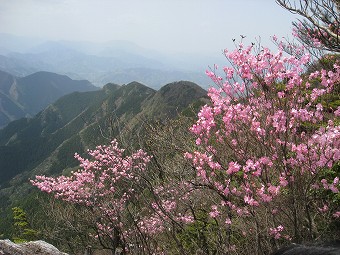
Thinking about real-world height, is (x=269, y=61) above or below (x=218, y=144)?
above

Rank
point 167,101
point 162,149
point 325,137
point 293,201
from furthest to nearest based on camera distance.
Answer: point 167,101
point 162,149
point 293,201
point 325,137

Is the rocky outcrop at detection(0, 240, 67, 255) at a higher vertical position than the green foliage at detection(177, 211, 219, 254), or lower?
higher

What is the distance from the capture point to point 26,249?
6.44m

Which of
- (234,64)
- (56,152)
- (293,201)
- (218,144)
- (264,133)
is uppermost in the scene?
(234,64)

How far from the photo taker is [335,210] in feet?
23.4

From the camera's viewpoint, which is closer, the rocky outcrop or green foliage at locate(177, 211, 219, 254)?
the rocky outcrop

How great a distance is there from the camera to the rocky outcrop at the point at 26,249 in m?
5.75

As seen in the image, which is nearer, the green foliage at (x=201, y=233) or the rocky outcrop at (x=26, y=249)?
the rocky outcrop at (x=26, y=249)

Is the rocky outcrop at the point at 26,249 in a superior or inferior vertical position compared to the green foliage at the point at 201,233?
superior

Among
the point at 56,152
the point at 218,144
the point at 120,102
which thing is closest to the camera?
the point at 218,144

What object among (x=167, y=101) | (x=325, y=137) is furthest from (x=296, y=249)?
(x=167, y=101)

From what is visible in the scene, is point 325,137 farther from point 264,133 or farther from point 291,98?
point 291,98

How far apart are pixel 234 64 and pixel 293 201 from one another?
10.8ft

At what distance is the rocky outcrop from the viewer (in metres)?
5.75
